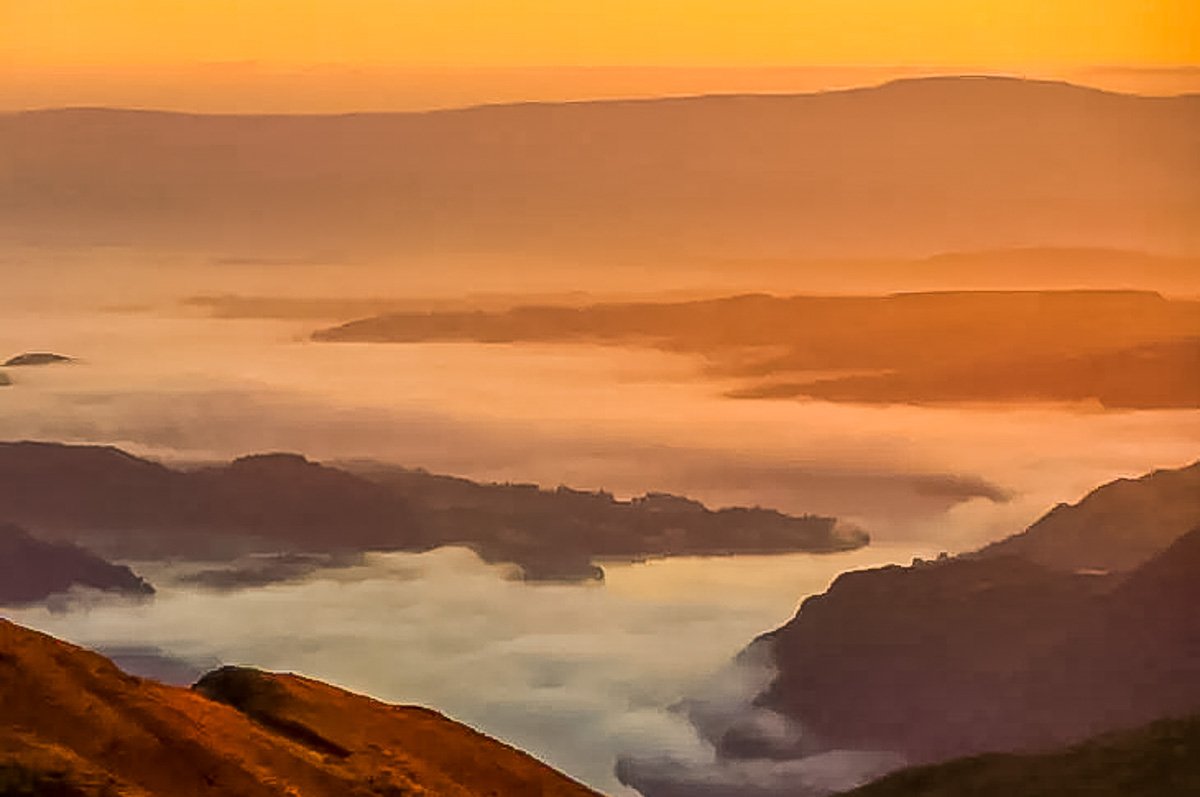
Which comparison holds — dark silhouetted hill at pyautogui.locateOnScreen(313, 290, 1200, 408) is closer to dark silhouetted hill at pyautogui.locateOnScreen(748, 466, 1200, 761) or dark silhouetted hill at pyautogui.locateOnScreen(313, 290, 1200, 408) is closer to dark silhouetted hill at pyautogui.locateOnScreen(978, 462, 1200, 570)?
dark silhouetted hill at pyautogui.locateOnScreen(978, 462, 1200, 570)

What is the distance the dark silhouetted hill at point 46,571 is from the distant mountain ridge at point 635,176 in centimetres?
126

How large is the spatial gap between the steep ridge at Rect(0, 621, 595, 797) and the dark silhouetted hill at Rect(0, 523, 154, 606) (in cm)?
76

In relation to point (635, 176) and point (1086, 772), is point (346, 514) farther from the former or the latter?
point (1086, 772)

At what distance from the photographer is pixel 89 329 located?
6.70 metres

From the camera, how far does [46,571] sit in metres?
6.65

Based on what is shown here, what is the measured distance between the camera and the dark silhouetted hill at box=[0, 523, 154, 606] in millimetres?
6625

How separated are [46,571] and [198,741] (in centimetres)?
185

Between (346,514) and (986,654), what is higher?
(346,514)

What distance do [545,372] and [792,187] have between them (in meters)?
1.29

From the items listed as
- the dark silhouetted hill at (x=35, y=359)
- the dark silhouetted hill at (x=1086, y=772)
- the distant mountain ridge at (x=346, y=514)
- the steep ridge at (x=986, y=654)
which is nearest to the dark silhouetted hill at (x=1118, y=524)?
the steep ridge at (x=986, y=654)

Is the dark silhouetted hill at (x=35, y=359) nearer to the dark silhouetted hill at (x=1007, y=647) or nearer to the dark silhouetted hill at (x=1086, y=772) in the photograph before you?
the dark silhouetted hill at (x=1007, y=647)

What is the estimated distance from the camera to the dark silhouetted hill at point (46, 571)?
21.7 ft

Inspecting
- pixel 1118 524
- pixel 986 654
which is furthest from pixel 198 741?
pixel 1118 524

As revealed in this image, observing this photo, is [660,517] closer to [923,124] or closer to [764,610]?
[764,610]
